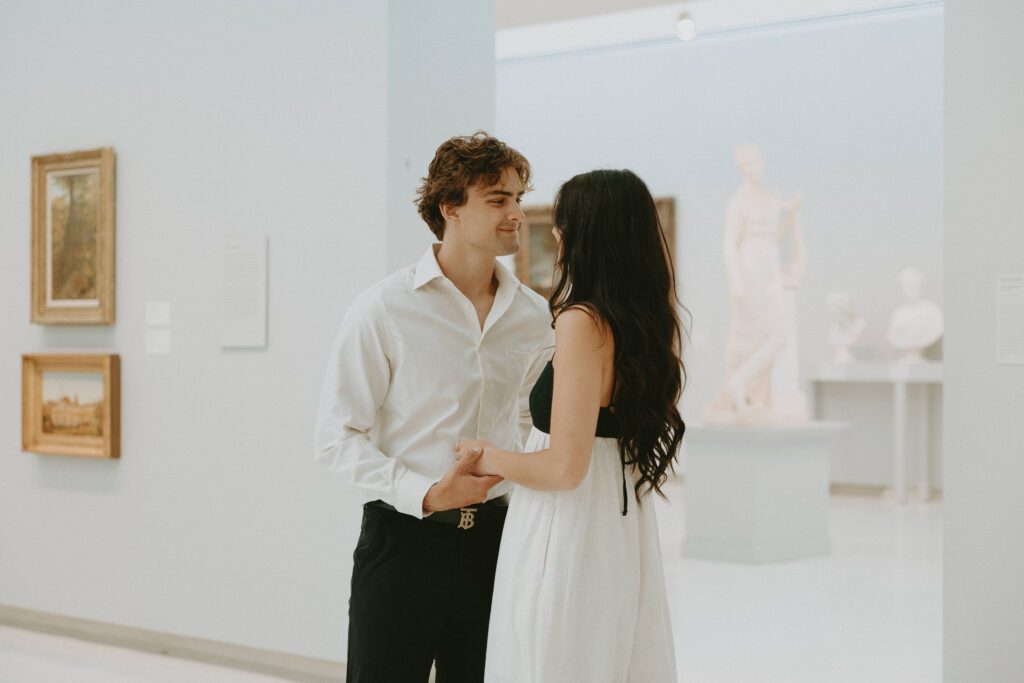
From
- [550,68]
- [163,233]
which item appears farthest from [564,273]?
[550,68]

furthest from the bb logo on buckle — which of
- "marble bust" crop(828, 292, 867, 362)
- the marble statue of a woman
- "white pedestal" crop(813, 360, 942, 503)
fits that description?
"marble bust" crop(828, 292, 867, 362)

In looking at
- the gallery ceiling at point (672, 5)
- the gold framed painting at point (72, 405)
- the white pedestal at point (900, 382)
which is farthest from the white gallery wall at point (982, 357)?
the white pedestal at point (900, 382)

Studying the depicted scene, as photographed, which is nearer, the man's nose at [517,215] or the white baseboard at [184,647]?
the man's nose at [517,215]

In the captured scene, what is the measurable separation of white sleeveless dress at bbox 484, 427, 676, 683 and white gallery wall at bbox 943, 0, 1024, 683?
222 cm

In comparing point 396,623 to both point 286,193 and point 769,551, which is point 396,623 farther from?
point 769,551

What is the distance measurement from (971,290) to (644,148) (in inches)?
449

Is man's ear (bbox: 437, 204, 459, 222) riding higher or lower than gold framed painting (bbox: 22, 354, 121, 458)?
higher

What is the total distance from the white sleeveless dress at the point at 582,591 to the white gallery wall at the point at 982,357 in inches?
87.3

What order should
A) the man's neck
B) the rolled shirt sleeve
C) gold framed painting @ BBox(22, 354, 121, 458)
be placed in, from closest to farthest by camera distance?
the rolled shirt sleeve
the man's neck
gold framed painting @ BBox(22, 354, 121, 458)

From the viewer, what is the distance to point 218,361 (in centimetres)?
587

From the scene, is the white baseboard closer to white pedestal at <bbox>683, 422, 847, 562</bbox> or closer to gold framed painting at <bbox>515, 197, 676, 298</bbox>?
white pedestal at <bbox>683, 422, 847, 562</bbox>

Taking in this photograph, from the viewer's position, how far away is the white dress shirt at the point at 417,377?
3.23 meters

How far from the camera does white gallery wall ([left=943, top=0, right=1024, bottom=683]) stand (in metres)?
4.59

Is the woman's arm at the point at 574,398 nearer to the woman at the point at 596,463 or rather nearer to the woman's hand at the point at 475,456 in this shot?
the woman at the point at 596,463
